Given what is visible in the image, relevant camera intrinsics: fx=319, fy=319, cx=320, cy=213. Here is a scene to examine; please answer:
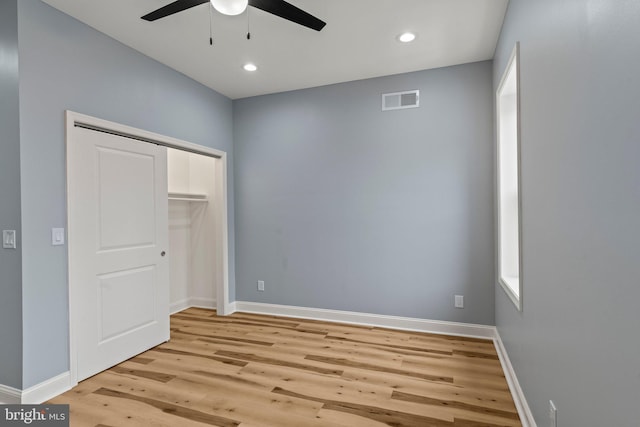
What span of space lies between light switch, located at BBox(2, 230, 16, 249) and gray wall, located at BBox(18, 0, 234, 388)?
86 mm

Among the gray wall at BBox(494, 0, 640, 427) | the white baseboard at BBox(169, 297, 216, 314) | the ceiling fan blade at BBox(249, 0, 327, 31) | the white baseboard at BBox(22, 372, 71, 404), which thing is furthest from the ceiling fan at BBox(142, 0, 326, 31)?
the white baseboard at BBox(169, 297, 216, 314)

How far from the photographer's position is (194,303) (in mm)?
4648

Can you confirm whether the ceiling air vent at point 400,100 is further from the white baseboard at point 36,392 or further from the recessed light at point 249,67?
the white baseboard at point 36,392

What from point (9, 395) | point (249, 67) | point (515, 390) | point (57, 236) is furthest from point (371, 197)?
point (9, 395)

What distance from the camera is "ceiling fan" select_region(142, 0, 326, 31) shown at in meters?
1.76

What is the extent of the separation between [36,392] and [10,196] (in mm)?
1351

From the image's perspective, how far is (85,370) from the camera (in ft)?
8.32

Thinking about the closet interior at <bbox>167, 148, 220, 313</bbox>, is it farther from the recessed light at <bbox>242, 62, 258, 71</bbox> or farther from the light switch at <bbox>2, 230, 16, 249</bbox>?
the light switch at <bbox>2, 230, 16, 249</bbox>

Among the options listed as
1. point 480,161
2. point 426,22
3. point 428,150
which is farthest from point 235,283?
point 426,22

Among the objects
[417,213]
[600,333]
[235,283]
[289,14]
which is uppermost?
[289,14]

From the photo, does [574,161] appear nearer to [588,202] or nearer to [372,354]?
[588,202]

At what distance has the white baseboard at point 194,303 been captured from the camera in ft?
14.6

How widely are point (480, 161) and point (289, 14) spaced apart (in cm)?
237

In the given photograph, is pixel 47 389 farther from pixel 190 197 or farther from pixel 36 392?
pixel 190 197
